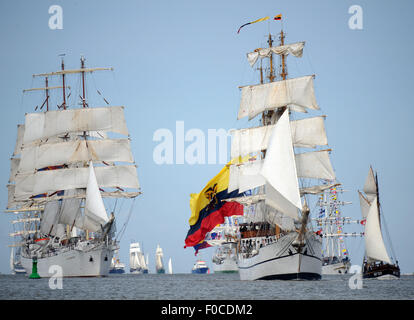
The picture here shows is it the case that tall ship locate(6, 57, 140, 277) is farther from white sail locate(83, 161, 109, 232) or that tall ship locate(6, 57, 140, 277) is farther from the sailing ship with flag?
the sailing ship with flag

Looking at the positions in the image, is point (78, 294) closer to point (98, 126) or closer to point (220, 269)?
point (98, 126)

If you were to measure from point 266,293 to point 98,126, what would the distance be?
192ft

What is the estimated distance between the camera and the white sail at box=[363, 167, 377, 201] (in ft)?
276

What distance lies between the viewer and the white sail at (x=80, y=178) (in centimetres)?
9994

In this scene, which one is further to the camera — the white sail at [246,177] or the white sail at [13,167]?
the white sail at [13,167]

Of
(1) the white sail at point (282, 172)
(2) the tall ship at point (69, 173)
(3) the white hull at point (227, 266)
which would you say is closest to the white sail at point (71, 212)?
(2) the tall ship at point (69, 173)

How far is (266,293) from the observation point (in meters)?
50.4

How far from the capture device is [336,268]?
120 metres

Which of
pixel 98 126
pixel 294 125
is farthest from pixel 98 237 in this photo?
pixel 294 125

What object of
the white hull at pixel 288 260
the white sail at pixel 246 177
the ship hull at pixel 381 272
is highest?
the white sail at pixel 246 177

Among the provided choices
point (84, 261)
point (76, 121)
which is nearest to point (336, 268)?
point (84, 261)

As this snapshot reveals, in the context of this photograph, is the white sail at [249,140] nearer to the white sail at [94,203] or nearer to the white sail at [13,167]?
the white sail at [94,203]

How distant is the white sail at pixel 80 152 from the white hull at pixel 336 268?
41.0 meters

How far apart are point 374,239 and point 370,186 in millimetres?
9580
